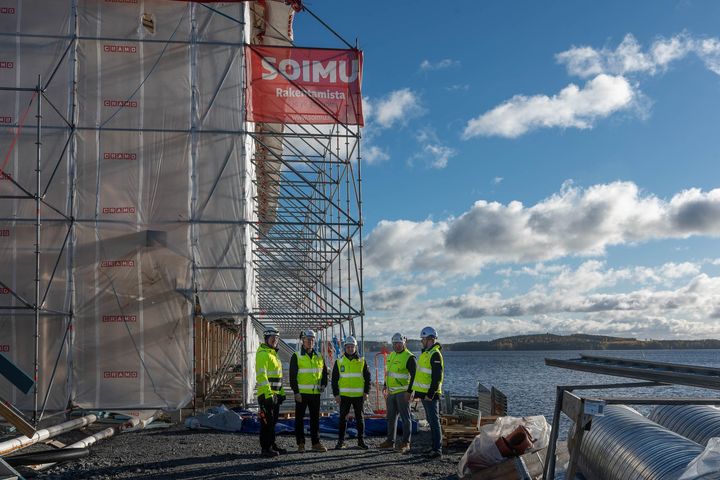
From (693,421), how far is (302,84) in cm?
1279

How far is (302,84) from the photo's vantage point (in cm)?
1886

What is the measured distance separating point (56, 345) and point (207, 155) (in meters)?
5.55

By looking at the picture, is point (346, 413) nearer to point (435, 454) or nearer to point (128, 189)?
point (435, 454)

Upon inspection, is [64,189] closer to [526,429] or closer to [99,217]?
Result: [99,217]

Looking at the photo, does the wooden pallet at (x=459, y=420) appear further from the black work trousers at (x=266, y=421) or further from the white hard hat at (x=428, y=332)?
the black work trousers at (x=266, y=421)

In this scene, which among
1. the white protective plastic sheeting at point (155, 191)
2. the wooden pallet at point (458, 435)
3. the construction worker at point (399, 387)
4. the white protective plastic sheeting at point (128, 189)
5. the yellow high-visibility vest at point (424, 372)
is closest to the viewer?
the yellow high-visibility vest at point (424, 372)

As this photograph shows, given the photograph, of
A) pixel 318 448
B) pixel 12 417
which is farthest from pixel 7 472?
pixel 318 448

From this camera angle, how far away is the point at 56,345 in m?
16.6

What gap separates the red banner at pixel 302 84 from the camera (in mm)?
18641

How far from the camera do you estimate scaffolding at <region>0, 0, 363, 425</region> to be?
1658 centimetres

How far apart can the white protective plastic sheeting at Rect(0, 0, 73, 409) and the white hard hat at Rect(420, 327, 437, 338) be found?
8.82 m

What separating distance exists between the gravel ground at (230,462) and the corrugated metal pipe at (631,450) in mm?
2175

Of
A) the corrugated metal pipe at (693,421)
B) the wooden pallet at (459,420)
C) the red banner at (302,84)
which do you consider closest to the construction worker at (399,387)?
the wooden pallet at (459,420)

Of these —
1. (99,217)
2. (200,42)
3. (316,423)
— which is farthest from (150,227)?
(316,423)
